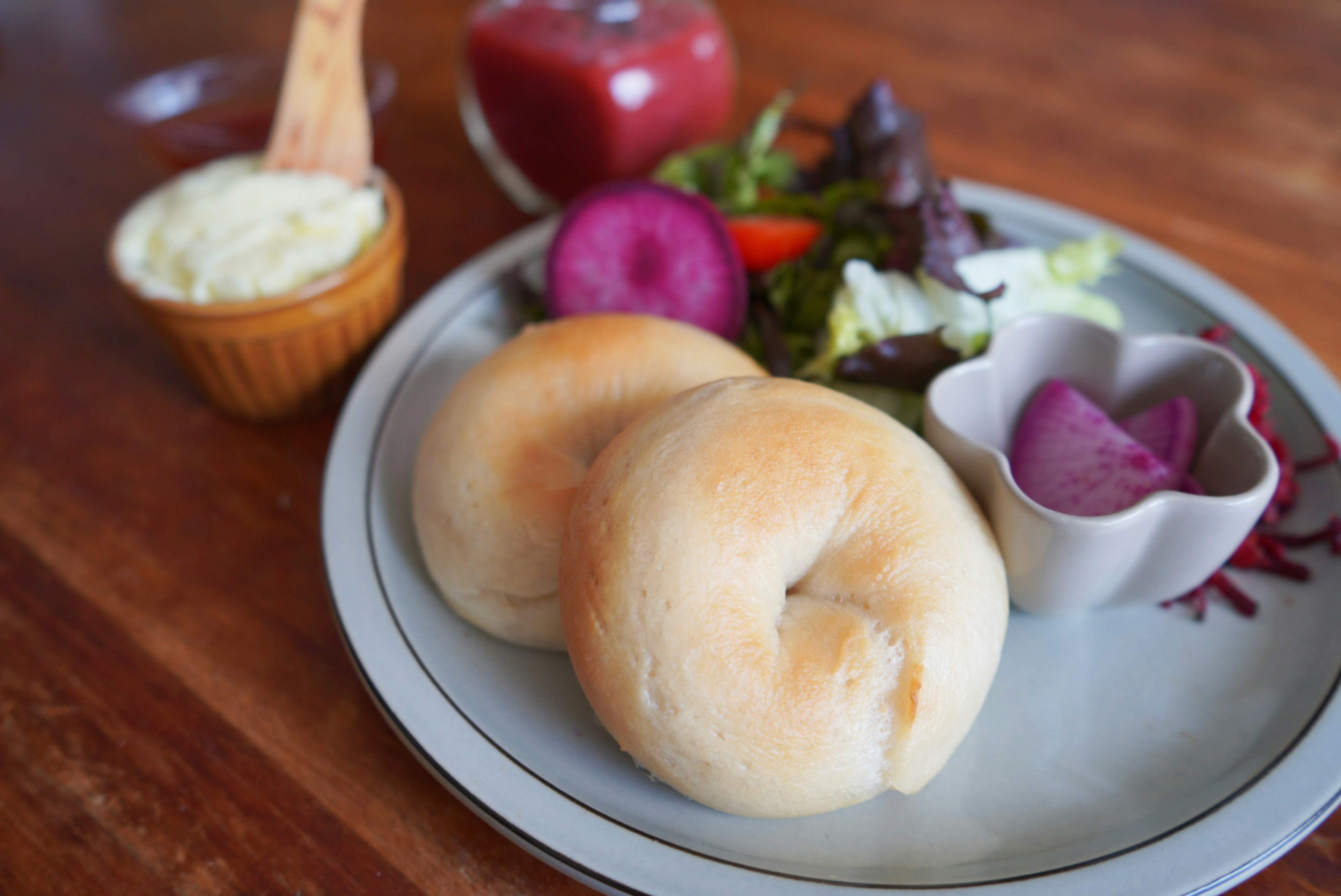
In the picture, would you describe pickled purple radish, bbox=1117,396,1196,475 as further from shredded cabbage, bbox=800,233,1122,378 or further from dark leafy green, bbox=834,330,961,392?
dark leafy green, bbox=834,330,961,392

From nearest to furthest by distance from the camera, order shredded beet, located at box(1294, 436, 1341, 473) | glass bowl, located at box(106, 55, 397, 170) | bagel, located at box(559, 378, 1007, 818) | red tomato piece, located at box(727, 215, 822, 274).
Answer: bagel, located at box(559, 378, 1007, 818) → shredded beet, located at box(1294, 436, 1341, 473) → red tomato piece, located at box(727, 215, 822, 274) → glass bowl, located at box(106, 55, 397, 170)

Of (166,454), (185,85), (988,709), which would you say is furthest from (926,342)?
(185,85)

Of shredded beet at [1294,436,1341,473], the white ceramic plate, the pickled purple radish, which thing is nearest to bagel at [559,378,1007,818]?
the white ceramic plate

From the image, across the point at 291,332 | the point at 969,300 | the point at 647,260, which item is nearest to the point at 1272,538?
the point at 969,300

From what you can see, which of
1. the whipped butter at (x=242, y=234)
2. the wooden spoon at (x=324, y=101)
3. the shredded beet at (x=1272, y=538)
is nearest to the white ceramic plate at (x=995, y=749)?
the shredded beet at (x=1272, y=538)

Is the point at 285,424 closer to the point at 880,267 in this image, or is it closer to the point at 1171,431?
the point at 880,267

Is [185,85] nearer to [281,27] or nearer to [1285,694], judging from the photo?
[281,27]
